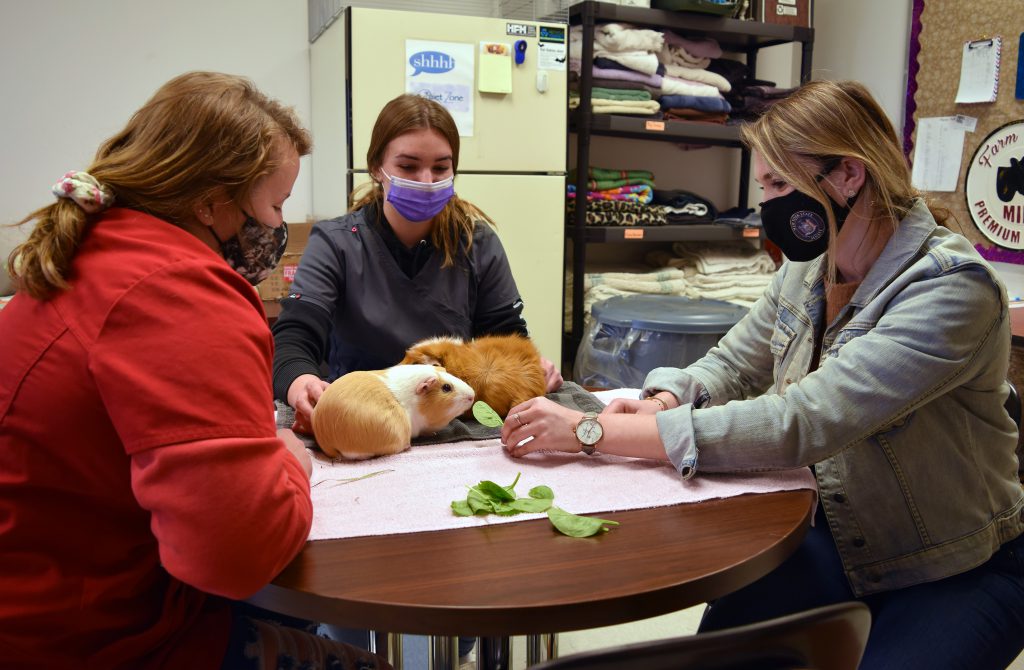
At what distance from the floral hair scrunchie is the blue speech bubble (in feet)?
7.78

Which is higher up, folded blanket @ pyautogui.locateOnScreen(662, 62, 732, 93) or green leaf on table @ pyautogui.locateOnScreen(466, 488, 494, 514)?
folded blanket @ pyautogui.locateOnScreen(662, 62, 732, 93)

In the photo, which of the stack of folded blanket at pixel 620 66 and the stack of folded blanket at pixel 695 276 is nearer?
the stack of folded blanket at pixel 620 66

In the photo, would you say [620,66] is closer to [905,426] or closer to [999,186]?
[999,186]

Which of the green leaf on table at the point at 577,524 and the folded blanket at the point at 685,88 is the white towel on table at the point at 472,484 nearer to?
the green leaf on table at the point at 577,524

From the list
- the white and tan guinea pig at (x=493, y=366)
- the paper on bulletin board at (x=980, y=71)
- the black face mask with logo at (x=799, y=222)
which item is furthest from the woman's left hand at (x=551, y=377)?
the paper on bulletin board at (x=980, y=71)

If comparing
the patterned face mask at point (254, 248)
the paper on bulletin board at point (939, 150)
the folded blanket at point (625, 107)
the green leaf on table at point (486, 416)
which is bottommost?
the green leaf on table at point (486, 416)

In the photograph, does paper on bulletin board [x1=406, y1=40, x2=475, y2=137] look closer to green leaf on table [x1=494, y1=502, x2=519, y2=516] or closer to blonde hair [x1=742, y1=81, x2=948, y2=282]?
blonde hair [x1=742, y1=81, x2=948, y2=282]

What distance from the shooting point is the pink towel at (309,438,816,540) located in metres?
1.12

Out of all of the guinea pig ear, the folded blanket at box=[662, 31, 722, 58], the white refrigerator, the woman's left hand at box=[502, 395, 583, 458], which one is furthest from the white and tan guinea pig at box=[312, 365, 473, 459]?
the folded blanket at box=[662, 31, 722, 58]

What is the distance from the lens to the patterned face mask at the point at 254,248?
1.16 m

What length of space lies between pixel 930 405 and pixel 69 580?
4.20 ft

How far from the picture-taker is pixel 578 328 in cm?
394

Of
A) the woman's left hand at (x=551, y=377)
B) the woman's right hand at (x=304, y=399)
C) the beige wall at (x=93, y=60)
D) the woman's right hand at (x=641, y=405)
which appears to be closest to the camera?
the woman's right hand at (x=304, y=399)

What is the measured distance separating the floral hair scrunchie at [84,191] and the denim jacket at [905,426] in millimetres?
889
